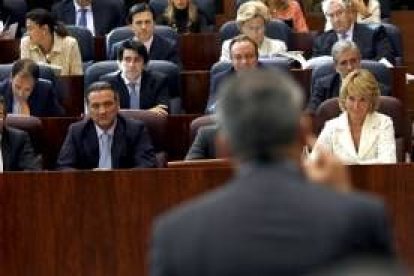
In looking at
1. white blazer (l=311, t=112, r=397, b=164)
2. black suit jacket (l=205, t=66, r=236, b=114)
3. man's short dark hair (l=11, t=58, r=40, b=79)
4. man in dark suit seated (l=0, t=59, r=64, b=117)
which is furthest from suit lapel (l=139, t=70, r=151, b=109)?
white blazer (l=311, t=112, r=397, b=164)

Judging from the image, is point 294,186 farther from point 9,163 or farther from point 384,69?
point 384,69

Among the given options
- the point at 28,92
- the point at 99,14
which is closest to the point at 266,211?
the point at 28,92

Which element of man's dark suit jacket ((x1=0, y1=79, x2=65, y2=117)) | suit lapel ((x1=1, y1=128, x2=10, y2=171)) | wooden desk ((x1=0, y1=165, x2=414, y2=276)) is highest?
man's dark suit jacket ((x1=0, y1=79, x2=65, y2=117))

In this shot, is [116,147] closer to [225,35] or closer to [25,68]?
[25,68]

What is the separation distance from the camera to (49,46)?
7836mm

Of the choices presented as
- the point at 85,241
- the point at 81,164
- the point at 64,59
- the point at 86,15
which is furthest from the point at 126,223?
the point at 86,15

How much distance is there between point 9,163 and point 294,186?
166 inches

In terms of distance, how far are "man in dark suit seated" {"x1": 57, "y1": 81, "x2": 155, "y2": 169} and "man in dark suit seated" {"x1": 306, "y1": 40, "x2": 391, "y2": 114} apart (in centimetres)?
114

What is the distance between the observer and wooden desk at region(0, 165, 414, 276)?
197 inches

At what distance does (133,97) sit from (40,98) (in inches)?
19.0

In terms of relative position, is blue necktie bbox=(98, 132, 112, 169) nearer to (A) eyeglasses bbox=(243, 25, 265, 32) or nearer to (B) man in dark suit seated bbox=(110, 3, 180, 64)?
(B) man in dark suit seated bbox=(110, 3, 180, 64)

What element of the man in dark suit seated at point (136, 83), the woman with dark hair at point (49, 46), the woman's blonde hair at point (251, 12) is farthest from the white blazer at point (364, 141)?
the woman with dark hair at point (49, 46)

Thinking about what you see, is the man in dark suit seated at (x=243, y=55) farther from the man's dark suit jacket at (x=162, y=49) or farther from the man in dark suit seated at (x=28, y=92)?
the man's dark suit jacket at (x=162, y=49)

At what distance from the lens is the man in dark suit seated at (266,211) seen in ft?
5.86
